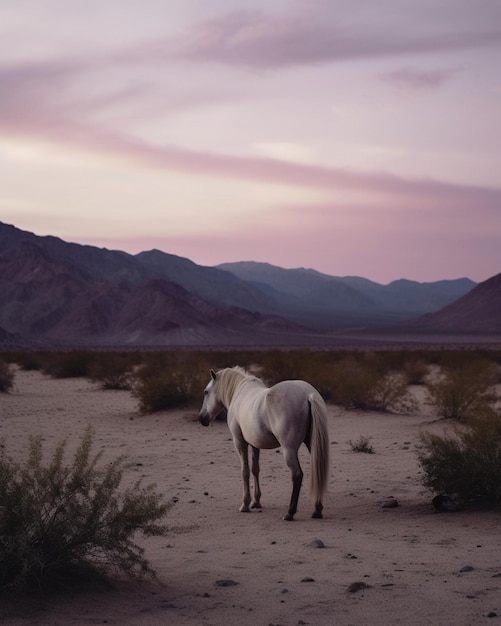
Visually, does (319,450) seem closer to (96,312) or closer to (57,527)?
(57,527)

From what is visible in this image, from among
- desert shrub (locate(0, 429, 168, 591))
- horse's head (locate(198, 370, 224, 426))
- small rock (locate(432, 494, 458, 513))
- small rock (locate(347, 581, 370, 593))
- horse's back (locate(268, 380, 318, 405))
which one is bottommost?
small rock (locate(347, 581, 370, 593))

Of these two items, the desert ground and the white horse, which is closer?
the desert ground

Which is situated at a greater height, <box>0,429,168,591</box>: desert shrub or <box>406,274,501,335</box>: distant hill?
<box>406,274,501,335</box>: distant hill

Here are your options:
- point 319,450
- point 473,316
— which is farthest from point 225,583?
point 473,316

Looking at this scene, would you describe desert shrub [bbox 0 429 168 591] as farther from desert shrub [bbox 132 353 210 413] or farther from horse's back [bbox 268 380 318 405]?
desert shrub [bbox 132 353 210 413]

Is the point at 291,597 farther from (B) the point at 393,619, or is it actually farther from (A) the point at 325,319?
(A) the point at 325,319

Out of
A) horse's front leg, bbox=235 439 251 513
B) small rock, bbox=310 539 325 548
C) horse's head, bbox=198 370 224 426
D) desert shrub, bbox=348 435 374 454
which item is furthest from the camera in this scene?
desert shrub, bbox=348 435 374 454

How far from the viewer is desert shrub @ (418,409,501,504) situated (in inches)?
356

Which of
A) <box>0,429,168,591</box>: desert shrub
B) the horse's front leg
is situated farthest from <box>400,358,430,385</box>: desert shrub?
<box>0,429,168,591</box>: desert shrub

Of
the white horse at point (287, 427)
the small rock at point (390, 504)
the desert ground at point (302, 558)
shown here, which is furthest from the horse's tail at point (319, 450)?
the small rock at point (390, 504)

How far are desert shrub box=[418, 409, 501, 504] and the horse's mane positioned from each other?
2431 millimetres

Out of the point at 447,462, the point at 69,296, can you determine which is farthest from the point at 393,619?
the point at 69,296

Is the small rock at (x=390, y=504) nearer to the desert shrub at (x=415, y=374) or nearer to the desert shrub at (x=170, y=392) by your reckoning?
the desert shrub at (x=170, y=392)

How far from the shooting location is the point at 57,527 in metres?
6.40
